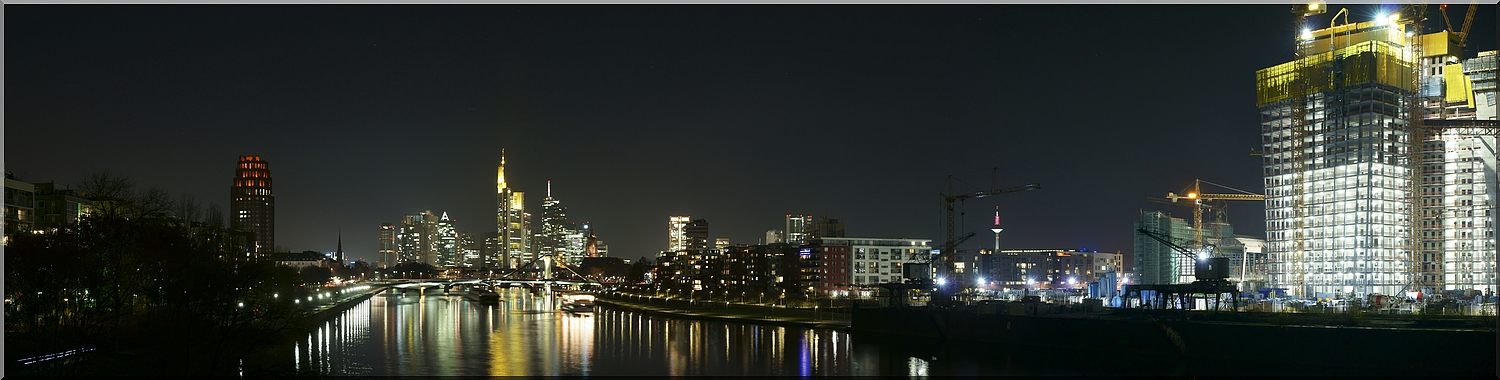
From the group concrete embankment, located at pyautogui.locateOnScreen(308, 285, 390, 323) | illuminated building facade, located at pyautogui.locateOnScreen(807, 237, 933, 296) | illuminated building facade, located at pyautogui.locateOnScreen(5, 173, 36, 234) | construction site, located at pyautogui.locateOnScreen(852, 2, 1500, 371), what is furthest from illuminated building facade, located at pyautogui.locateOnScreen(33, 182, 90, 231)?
illuminated building facade, located at pyautogui.locateOnScreen(807, 237, 933, 296)

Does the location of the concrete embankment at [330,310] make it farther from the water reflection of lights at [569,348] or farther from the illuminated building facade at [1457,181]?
the illuminated building facade at [1457,181]

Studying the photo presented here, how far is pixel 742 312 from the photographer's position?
122812 millimetres

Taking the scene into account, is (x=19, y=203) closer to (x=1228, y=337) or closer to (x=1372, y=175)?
(x=1228, y=337)

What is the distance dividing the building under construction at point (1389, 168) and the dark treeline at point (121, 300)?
83.6 meters

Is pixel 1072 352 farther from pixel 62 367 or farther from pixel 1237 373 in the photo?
→ pixel 62 367

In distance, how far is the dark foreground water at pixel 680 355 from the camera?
2244 inches

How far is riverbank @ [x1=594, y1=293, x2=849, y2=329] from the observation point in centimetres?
9713

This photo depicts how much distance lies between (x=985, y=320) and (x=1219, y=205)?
4970 inches

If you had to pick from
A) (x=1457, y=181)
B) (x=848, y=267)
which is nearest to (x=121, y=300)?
(x=1457, y=181)

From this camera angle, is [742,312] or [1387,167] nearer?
[1387,167]

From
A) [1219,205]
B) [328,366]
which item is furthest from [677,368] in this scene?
[1219,205]

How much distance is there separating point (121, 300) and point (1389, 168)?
93.4 meters

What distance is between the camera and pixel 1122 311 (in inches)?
2640

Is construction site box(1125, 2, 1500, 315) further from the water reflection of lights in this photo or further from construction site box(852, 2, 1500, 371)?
the water reflection of lights
